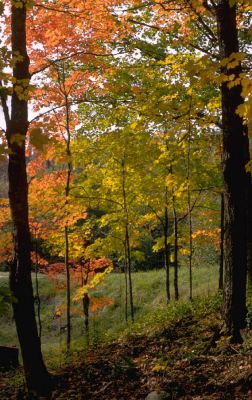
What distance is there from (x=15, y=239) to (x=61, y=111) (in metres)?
6.94

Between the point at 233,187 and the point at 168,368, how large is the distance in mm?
2871

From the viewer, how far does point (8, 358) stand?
32.4 feet

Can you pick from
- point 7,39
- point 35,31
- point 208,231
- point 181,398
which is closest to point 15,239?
point 181,398

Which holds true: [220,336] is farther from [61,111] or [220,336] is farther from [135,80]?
[61,111]

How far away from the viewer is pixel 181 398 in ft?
15.8

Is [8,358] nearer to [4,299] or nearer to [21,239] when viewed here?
[21,239]

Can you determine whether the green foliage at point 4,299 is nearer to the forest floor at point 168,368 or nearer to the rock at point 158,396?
the rock at point 158,396

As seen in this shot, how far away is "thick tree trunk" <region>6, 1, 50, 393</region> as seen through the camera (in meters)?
6.16

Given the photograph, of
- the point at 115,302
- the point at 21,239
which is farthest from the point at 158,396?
the point at 115,302

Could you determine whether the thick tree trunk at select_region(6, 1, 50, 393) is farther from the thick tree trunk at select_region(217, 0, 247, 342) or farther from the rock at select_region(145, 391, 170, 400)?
the thick tree trunk at select_region(217, 0, 247, 342)

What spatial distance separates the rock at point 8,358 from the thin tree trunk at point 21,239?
3854mm

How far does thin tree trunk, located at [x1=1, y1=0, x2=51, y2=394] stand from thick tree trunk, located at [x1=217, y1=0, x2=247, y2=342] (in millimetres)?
3047

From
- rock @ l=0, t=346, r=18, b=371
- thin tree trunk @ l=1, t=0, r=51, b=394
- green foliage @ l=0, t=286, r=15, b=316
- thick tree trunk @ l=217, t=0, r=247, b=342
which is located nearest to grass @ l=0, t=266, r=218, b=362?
rock @ l=0, t=346, r=18, b=371

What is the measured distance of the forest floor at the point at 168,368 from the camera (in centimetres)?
496
